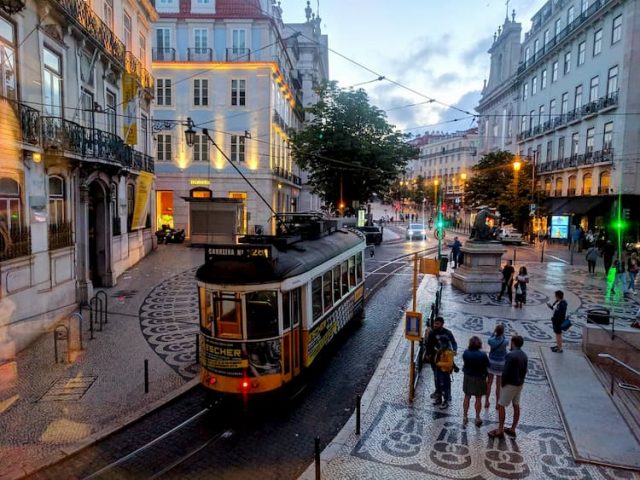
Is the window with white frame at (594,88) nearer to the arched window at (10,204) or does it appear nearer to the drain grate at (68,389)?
the arched window at (10,204)

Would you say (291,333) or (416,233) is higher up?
(416,233)

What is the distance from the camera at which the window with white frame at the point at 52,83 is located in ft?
46.5

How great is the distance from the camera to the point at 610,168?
36.0 m

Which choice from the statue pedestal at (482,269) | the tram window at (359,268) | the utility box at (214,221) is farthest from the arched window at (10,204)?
the utility box at (214,221)

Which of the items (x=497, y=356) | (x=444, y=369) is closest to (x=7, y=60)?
(x=444, y=369)

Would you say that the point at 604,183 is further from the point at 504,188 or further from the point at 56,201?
the point at 56,201

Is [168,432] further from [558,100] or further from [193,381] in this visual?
[558,100]

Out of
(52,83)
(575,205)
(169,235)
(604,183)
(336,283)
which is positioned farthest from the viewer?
(575,205)

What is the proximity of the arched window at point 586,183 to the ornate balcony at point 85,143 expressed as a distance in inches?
1395

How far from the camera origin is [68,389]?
32.2 feet

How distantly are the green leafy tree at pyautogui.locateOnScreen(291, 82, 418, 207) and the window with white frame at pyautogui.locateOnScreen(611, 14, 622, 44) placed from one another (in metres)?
16.7

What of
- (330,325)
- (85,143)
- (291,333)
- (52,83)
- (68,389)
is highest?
(52,83)

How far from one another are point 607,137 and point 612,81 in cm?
420

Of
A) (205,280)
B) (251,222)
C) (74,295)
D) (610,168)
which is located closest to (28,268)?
(74,295)
